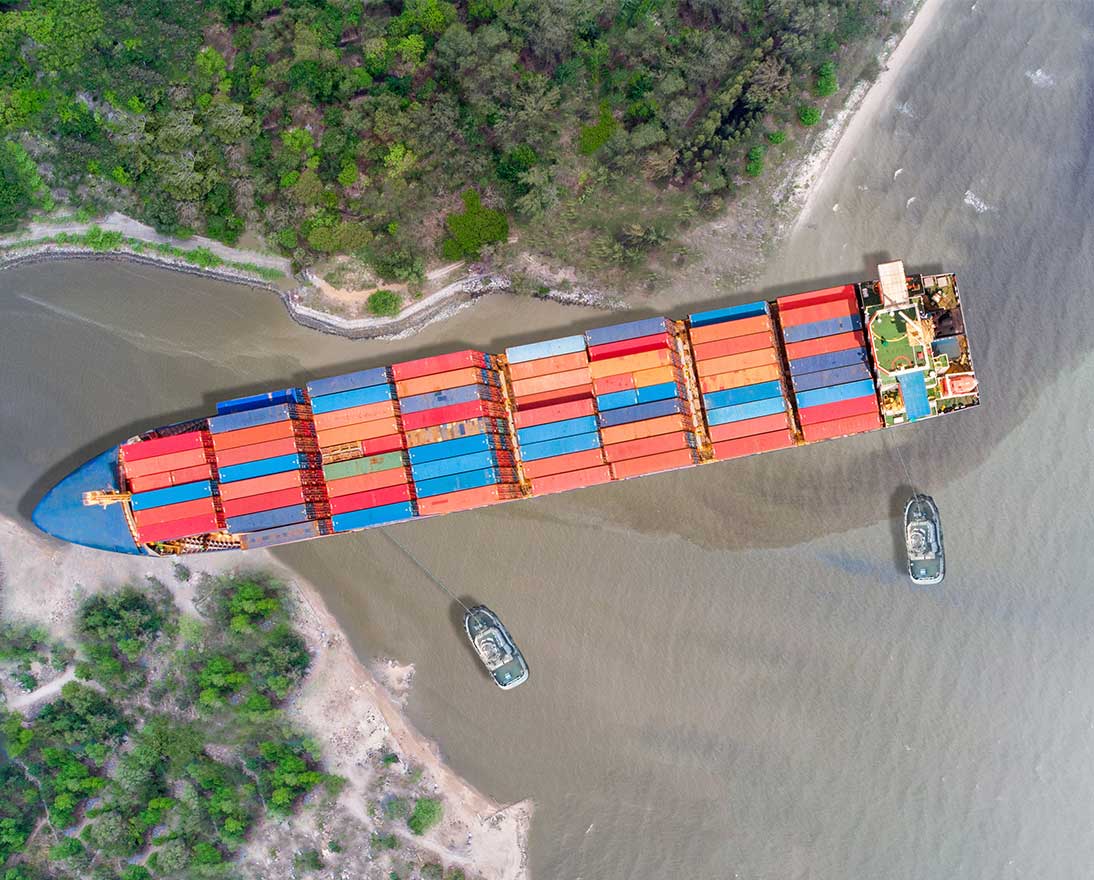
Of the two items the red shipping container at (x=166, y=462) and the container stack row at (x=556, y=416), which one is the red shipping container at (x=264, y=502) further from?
the container stack row at (x=556, y=416)

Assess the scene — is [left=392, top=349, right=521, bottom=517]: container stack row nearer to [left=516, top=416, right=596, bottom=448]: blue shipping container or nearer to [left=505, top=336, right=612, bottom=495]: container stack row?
[left=505, top=336, right=612, bottom=495]: container stack row

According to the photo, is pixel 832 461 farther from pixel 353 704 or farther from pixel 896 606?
pixel 353 704

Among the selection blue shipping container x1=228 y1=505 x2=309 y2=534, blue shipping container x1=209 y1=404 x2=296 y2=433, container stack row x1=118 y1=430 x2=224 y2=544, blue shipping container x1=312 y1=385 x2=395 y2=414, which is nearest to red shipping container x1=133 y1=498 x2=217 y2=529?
container stack row x1=118 y1=430 x2=224 y2=544

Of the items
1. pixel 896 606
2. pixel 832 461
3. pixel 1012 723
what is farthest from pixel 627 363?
pixel 1012 723

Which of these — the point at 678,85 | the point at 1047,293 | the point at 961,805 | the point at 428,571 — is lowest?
the point at 961,805

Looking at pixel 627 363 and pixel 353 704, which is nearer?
pixel 627 363

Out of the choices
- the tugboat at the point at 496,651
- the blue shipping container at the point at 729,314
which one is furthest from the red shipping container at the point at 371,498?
the blue shipping container at the point at 729,314

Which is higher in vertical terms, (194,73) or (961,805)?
(194,73)
